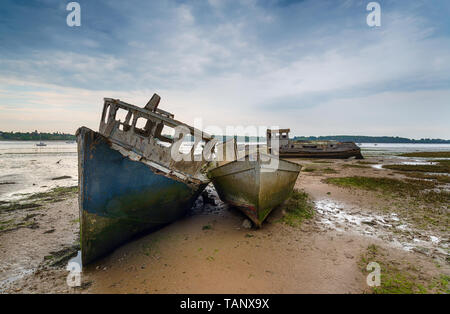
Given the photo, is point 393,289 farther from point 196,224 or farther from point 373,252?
point 196,224

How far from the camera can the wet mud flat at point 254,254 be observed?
4.13 metres

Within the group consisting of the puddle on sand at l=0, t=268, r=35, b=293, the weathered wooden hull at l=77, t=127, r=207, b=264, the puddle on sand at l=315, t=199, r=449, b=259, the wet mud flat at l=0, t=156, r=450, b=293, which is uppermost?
the weathered wooden hull at l=77, t=127, r=207, b=264

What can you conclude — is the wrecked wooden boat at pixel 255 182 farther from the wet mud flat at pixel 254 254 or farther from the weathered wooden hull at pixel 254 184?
the wet mud flat at pixel 254 254

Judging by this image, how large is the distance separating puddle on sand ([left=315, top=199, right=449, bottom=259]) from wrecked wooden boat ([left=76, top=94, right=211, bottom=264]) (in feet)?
17.0

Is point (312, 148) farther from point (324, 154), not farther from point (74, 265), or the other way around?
point (74, 265)

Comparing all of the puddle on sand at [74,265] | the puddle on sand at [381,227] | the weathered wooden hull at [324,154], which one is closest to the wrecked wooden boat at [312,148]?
the weathered wooden hull at [324,154]

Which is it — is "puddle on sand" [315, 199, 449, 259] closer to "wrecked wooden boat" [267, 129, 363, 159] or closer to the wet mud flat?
the wet mud flat

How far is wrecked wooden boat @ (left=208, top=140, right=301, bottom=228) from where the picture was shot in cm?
621

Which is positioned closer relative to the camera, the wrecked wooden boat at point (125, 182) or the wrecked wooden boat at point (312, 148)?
the wrecked wooden boat at point (125, 182)

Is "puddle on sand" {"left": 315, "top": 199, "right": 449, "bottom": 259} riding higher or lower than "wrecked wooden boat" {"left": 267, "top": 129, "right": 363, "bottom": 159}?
lower

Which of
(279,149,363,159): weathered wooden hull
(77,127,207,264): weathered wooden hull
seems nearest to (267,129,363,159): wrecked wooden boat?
(279,149,363,159): weathered wooden hull

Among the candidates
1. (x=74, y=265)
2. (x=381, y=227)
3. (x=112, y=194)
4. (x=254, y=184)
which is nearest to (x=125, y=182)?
(x=112, y=194)

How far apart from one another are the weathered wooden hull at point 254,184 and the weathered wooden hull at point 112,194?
1694mm

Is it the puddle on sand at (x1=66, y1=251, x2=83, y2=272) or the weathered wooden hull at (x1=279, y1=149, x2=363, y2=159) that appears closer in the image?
the puddle on sand at (x1=66, y1=251, x2=83, y2=272)
